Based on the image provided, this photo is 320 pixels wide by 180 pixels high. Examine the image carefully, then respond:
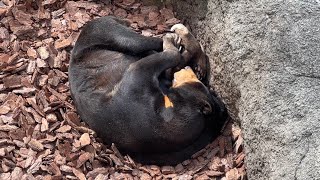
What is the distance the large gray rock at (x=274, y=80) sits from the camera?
4.47 meters

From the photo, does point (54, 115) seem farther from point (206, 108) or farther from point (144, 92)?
point (206, 108)

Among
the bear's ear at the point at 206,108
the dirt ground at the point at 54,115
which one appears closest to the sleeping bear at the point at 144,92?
the bear's ear at the point at 206,108

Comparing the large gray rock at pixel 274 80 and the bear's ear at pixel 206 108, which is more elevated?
the large gray rock at pixel 274 80

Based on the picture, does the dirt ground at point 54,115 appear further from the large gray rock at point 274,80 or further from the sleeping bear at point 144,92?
the large gray rock at point 274,80

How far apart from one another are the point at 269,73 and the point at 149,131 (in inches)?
41.7

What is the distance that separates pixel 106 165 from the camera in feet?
17.7

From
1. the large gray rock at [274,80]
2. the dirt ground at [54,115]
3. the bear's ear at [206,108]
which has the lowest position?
the dirt ground at [54,115]

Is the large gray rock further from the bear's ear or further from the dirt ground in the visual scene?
the dirt ground

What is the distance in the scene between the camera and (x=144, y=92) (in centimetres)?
526

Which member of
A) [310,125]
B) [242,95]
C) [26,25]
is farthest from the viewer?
[26,25]

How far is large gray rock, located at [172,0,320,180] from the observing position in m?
4.47

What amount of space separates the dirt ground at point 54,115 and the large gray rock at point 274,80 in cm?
48

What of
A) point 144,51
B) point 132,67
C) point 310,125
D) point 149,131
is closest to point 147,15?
point 144,51

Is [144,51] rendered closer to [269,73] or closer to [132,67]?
[132,67]
